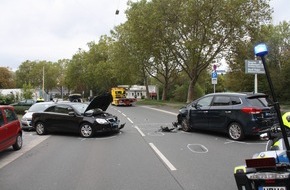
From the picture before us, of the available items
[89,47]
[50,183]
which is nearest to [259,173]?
[50,183]

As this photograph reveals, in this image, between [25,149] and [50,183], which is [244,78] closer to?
[25,149]

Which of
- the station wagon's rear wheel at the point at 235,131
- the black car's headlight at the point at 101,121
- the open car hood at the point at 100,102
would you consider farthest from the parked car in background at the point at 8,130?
the station wagon's rear wheel at the point at 235,131

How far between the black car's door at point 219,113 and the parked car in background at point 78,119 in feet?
12.8

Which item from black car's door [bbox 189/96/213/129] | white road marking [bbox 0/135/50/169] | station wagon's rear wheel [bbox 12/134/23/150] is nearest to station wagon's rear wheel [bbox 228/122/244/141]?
black car's door [bbox 189/96/213/129]

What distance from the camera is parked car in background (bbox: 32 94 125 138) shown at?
13711mm

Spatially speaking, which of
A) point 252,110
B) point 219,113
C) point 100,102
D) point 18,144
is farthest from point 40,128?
point 252,110

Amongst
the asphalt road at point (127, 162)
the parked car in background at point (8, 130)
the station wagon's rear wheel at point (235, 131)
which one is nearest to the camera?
A: the asphalt road at point (127, 162)

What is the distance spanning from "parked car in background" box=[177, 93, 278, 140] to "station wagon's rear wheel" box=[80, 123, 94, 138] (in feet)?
13.1

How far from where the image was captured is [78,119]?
13938 millimetres

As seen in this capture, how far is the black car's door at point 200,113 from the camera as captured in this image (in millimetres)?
13398

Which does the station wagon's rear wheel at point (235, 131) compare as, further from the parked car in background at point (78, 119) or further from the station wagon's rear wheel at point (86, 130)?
the station wagon's rear wheel at point (86, 130)

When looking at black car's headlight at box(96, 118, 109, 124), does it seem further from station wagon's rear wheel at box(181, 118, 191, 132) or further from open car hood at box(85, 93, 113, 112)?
station wagon's rear wheel at box(181, 118, 191, 132)

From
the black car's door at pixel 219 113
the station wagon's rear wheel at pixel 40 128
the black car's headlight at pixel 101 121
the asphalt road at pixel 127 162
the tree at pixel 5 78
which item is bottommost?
the asphalt road at pixel 127 162

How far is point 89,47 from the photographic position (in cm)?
9125
